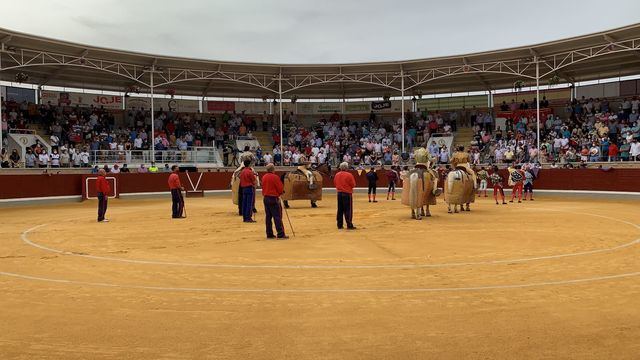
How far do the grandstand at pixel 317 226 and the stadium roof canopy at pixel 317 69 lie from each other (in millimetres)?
215

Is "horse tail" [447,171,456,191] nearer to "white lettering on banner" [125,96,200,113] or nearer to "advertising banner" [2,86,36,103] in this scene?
"white lettering on banner" [125,96,200,113]

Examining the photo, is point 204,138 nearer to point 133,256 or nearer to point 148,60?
point 148,60

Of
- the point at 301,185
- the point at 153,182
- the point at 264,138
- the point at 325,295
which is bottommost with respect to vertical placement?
the point at 325,295

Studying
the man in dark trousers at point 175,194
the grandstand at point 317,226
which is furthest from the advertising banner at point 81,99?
the man in dark trousers at point 175,194

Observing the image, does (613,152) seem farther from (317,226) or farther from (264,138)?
(264,138)

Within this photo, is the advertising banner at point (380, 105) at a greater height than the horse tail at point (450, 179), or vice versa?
the advertising banner at point (380, 105)

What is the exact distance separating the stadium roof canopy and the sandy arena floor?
19226 millimetres

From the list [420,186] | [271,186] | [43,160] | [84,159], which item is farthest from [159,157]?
[271,186]

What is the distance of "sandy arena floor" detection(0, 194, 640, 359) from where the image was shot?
503 cm

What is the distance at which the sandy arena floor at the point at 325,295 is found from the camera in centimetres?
503

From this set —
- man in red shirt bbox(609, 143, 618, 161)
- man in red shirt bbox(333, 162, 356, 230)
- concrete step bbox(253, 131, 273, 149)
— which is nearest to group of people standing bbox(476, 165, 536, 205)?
man in red shirt bbox(609, 143, 618, 161)

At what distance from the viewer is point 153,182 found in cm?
3044

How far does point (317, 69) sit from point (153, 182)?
44.0ft

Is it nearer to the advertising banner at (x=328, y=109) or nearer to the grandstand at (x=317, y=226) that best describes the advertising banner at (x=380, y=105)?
the grandstand at (x=317, y=226)
